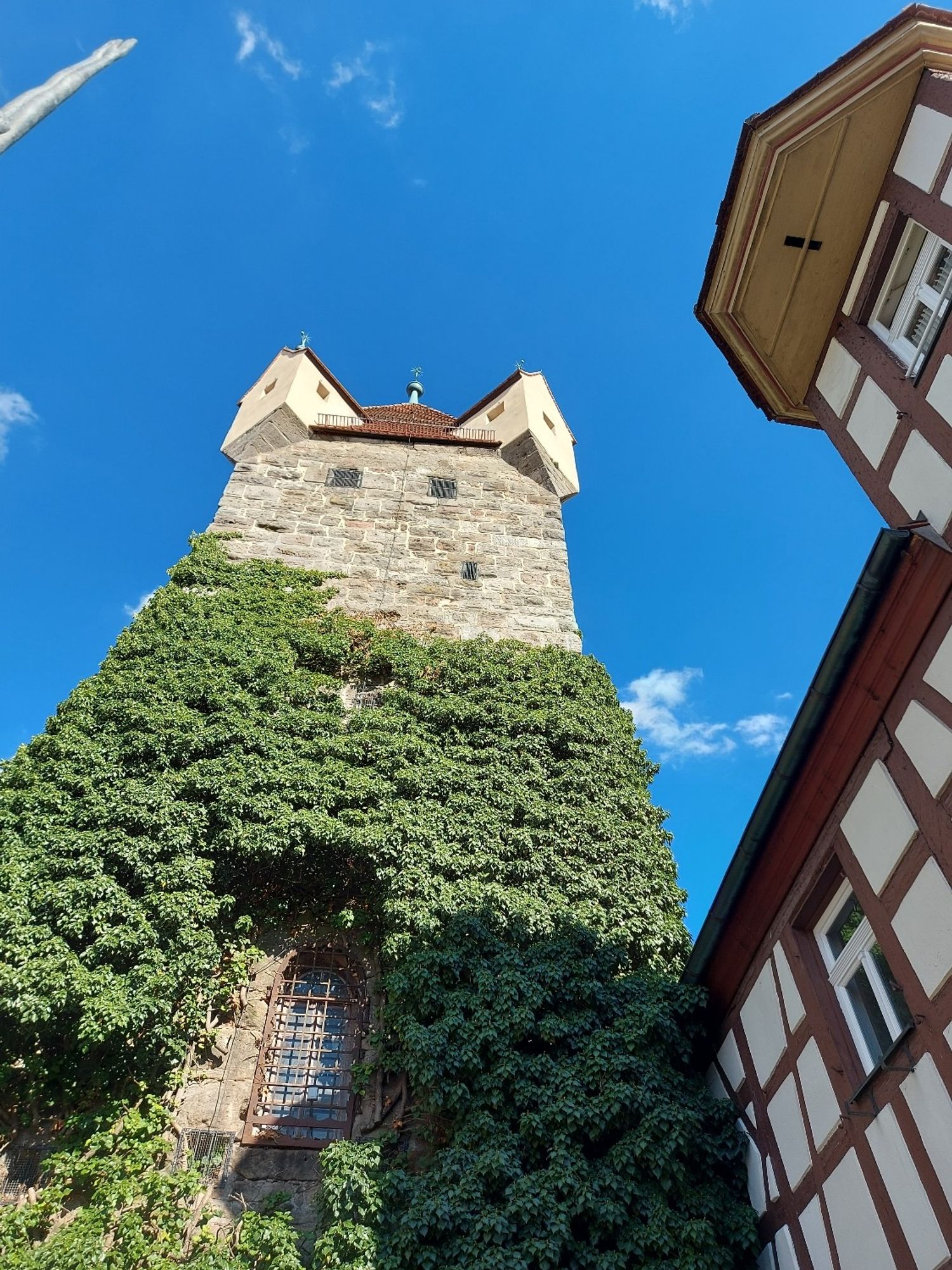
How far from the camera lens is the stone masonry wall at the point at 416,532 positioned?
11.2 meters

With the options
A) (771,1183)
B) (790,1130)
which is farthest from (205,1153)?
(790,1130)

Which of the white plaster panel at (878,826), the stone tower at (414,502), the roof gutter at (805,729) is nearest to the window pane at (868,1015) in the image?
the white plaster panel at (878,826)

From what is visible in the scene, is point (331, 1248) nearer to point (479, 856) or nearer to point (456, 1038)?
point (456, 1038)

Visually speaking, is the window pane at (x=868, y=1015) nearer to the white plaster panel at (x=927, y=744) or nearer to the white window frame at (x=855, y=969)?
the white window frame at (x=855, y=969)

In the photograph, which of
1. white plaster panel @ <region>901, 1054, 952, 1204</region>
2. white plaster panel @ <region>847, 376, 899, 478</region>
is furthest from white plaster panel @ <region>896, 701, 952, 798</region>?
white plaster panel @ <region>847, 376, 899, 478</region>

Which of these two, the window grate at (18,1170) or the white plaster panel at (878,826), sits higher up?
the white plaster panel at (878,826)

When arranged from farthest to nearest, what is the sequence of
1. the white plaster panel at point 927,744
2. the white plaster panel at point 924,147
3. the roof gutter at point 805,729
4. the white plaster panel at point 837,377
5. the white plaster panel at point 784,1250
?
the white plaster panel at point 837,377
the white plaster panel at point 924,147
the white plaster panel at point 784,1250
the roof gutter at point 805,729
the white plaster panel at point 927,744

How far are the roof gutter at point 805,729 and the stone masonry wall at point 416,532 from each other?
5.17 meters

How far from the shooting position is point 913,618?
14.2 feet

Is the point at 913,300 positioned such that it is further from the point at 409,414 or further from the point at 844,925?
the point at 409,414

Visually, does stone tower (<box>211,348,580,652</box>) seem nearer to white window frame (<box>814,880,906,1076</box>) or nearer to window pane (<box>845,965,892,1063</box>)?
white window frame (<box>814,880,906,1076</box>)

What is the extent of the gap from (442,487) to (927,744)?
33.4 feet

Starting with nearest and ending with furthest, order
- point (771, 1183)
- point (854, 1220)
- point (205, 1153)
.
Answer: point (854, 1220), point (771, 1183), point (205, 1153)

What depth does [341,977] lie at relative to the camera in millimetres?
7250
